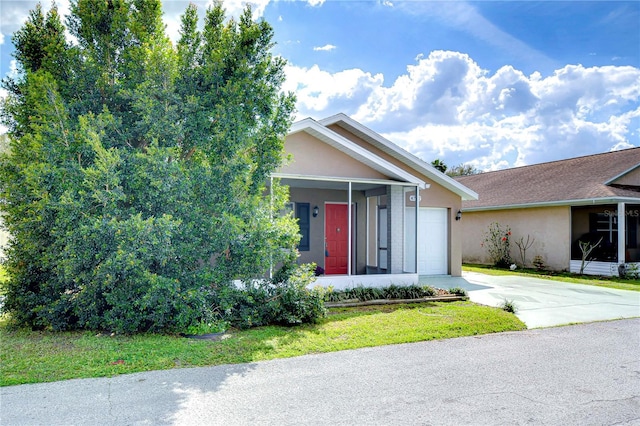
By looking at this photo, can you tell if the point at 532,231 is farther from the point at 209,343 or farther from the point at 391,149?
the point at 209,343

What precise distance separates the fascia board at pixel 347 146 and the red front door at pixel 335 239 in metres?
2.50

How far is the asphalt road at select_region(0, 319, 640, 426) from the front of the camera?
12.0 feet

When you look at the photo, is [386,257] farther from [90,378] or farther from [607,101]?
[607,101]

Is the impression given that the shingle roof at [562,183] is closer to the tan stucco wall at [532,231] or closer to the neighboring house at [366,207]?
the tan stucco wall at [532,231]

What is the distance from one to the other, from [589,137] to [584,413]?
848 inches

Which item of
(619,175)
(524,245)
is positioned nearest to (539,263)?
(524,245)

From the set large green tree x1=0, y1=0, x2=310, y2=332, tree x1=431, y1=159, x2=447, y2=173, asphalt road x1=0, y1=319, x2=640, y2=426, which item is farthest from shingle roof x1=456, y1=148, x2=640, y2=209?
large green tree x1=0, y1=0, x2=310, y2=332

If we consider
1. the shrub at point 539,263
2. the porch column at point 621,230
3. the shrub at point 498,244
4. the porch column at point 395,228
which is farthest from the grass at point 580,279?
the porch column at point 395,228

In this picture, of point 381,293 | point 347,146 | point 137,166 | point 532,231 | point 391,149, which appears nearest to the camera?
point 137,166

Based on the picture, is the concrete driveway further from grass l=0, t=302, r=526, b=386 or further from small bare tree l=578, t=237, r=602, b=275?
small bare tree l=578, t=237, r=602, b=275

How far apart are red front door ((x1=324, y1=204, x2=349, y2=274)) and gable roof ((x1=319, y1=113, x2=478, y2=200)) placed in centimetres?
238

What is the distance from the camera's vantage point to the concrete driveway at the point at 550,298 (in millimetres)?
8336

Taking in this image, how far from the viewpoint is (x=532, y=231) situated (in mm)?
17703

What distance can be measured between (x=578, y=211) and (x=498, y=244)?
3.46 meters
